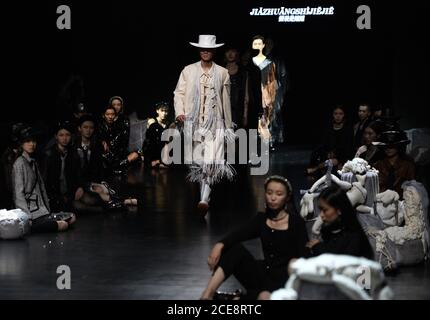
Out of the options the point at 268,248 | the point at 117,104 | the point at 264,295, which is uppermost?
the point at 117,104

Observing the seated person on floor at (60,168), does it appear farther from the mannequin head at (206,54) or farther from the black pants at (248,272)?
the black pants at (248,272)

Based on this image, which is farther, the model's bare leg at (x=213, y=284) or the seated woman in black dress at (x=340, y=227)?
the model's bare leg at (x=213, y=284)

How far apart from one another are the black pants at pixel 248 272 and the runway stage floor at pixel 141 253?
58cm

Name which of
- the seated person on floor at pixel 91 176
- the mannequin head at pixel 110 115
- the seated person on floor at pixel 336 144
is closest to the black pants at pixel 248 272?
the seated person on floor at pixel 91 176

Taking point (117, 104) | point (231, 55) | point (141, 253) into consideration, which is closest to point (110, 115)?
point (117, 104)

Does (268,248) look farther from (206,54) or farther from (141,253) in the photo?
(206,54)

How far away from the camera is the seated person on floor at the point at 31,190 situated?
34.8 ft

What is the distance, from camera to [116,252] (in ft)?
32.0

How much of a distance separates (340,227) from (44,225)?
417cm

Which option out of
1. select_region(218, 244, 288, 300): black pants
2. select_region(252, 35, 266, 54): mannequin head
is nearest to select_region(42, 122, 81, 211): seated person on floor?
select_region(218, 244, 288, 300): black pants

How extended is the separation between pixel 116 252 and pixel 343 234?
3032 mm

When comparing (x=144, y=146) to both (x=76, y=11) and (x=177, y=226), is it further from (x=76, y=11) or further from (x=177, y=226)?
(x=177, y=226)

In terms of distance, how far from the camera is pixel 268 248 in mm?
7637

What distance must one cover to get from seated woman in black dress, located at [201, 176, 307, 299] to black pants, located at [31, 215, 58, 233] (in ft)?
11.3
